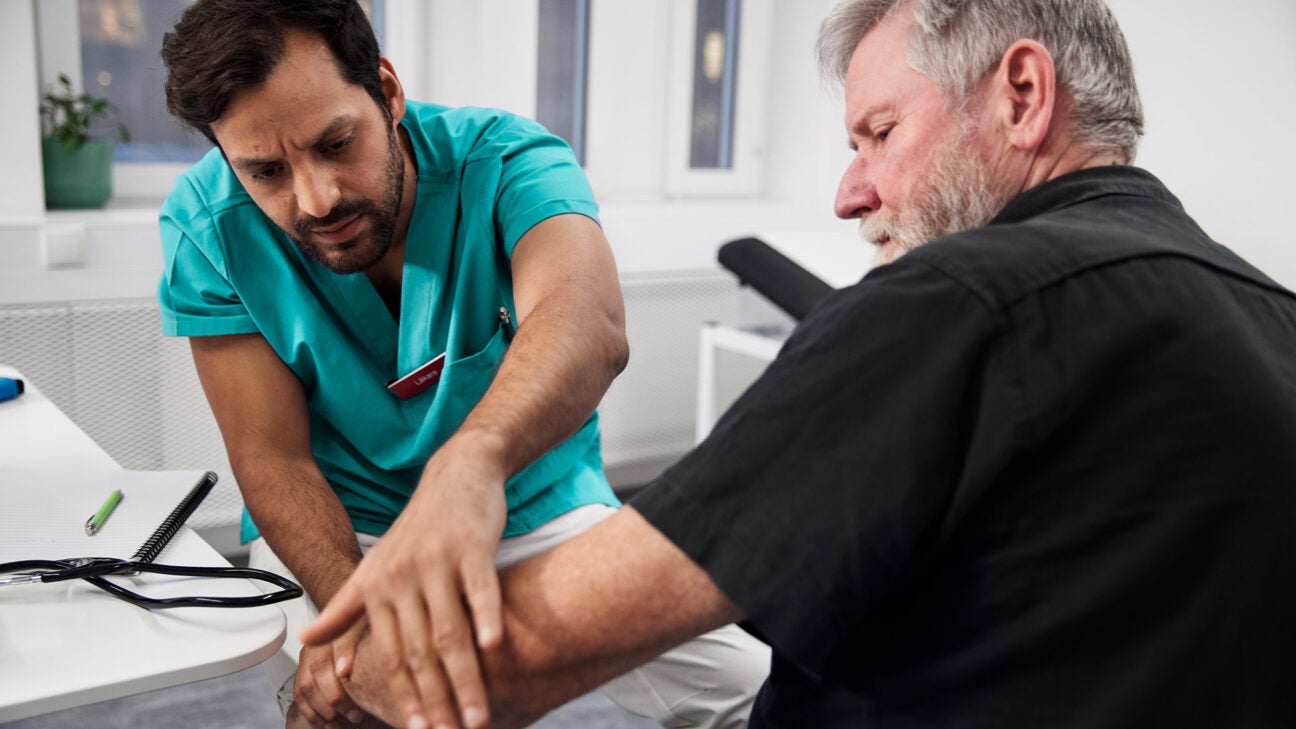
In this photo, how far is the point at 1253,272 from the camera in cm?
77

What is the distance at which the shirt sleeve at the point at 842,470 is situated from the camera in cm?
61

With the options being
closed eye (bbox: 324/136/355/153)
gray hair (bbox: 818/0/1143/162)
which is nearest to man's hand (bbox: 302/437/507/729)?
gray hair (bbox: 818/0/1143/162)

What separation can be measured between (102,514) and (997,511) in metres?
0.83

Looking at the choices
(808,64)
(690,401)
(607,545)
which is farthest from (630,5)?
(607,545)

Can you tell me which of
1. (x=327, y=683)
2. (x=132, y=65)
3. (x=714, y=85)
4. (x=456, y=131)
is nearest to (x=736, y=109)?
(x=714, y=85)

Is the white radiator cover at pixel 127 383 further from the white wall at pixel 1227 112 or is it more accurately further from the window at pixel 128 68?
the white wall at pixel 1227 112

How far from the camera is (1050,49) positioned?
34.4 inches

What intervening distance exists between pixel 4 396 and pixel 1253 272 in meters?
1.44

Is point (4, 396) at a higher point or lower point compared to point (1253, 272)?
lower

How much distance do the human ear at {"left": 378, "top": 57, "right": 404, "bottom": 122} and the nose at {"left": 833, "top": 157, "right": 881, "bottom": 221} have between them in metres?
0.67

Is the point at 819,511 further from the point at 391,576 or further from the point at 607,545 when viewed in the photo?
the point at 391,576

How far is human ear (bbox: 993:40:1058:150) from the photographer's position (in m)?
0.86

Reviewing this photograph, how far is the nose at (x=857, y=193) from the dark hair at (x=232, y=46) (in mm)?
642

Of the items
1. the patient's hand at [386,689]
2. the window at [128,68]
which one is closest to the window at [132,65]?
the window at [128,68]
